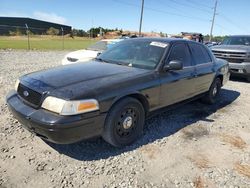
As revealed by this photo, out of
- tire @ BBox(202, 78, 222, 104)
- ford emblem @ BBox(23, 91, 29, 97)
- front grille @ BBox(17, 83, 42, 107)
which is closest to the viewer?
front grille @ BBox(17, 83, 42, 107)

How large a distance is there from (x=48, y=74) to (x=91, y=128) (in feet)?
3.91

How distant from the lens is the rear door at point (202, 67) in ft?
17.7

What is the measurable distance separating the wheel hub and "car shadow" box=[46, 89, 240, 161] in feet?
1.10

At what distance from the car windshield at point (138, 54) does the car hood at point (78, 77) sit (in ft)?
0.75

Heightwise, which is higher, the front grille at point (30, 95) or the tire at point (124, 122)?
the front grille at point (30, 95)

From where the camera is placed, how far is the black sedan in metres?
3.14

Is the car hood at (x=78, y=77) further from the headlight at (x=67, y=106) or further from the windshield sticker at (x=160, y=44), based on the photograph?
the windshield sticker at (x=160, y=44)

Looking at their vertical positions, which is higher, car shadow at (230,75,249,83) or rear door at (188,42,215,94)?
rear door at (188,42,215,94)

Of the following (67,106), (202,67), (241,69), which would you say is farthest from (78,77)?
(241,69)

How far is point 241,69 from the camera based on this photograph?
9.63 m

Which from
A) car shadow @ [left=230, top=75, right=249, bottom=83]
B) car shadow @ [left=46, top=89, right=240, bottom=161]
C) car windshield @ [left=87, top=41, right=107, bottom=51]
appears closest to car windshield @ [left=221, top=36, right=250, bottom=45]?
car shadow @ [left=230, top=75, right=249, bottom=83]

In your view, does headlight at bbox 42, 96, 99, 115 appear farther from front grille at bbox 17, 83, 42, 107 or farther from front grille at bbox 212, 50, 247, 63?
front grille at bbox 212, 50, 247, 63

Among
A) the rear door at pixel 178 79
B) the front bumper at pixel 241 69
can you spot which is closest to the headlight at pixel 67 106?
the rear door at pixel 178 79

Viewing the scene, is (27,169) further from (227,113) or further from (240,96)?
(240,96)
